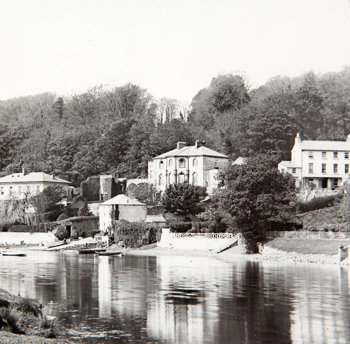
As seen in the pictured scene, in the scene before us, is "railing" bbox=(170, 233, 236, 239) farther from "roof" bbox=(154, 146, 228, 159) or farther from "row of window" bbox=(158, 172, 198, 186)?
"roof" bbox=(154, 146, 228, 159)

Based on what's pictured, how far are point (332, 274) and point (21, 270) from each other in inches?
910

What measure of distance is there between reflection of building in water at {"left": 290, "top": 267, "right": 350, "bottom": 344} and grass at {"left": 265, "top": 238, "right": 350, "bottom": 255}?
11.3m

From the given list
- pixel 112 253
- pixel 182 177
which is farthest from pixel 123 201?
pixel 112 253

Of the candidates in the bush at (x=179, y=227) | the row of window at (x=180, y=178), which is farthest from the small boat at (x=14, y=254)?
the row of window at (x=180, y=178)

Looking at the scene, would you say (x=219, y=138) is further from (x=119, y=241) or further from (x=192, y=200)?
(x=119, y=241)

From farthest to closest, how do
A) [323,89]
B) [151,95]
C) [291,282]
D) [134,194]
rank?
[151,95], [323,89], [134,194], [291,282]

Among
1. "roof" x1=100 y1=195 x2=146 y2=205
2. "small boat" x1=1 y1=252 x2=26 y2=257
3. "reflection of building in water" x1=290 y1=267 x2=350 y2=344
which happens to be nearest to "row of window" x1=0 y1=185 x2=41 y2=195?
"roof" x1=100 y1=195 x2=146 y2=205

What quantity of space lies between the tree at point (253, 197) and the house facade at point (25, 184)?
130ft

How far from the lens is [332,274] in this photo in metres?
35.9

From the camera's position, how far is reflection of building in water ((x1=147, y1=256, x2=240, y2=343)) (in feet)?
65.0

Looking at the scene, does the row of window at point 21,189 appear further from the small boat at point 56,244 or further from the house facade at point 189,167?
the house facade at point 189,167

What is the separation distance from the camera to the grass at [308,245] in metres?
44.4

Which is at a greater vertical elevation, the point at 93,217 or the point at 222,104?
the point at 222,104

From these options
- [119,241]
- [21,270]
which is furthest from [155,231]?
[21,270]
